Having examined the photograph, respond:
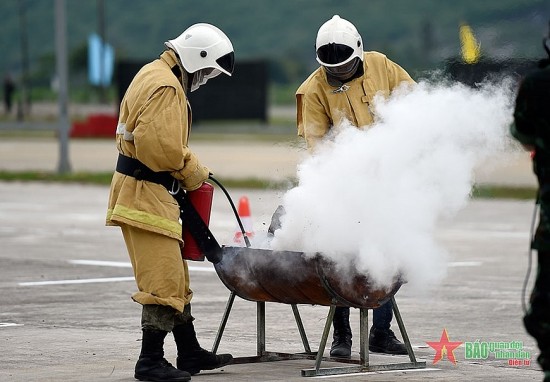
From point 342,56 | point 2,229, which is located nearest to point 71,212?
point 2,229

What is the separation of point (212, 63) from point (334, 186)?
1.05 m

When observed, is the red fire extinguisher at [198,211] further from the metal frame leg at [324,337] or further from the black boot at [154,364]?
the metal frame leg at [324,337]

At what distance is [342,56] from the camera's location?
8781mm

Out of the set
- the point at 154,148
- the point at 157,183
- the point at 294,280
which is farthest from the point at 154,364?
the point at 154,148

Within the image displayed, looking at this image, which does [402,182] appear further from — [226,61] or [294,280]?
[226,61]

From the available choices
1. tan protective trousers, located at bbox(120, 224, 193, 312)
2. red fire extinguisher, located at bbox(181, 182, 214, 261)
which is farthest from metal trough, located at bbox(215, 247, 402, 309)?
tan protective trousers, located at bbox(120, 224, 193, 312)

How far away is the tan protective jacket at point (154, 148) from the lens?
783 centimetres

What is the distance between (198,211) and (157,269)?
60 cm

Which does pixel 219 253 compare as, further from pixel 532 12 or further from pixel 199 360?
pixel 532 12

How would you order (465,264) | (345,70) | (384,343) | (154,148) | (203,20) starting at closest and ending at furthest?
1. (154,148)
2. (345,70)
3. (384,343)
4. (465,264)
5. (203,20)

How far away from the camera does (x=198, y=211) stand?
8367 millimetres

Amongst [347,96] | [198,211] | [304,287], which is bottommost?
[304,287]

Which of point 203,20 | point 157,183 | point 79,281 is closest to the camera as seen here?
point 157,183

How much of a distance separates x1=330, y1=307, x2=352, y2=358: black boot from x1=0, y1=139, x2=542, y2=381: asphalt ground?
0.62ft
